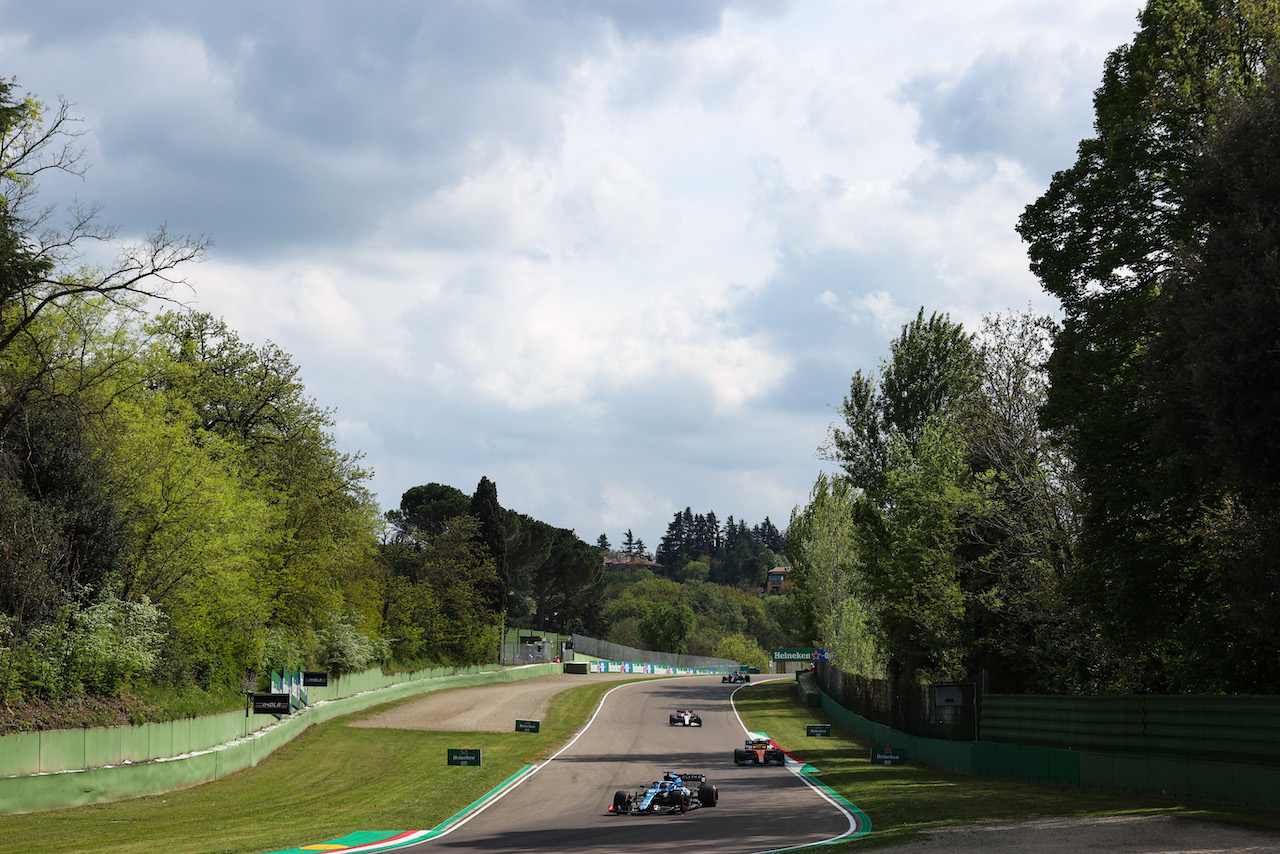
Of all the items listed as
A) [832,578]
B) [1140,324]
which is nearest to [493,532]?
[832,578]

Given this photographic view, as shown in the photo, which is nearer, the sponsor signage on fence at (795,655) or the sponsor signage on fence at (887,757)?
the sponsor signage on fence at (887,757)

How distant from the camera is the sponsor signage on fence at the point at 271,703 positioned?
38.3 metres

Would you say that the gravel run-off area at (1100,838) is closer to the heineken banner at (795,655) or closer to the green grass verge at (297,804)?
the green grass verge at (297,804)

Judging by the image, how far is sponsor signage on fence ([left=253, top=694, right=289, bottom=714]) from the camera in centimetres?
3834

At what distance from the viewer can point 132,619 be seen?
31.3 meters

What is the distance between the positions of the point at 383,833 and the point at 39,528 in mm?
14635

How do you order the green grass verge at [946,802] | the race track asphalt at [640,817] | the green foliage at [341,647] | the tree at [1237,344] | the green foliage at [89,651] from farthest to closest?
1. the green foliage at [341,647]
2. the green foliage at [89,651]
3. the race track asphalt at [640,817]
4. the green grass verge at [946,802]
5. the tree at [1237,344]

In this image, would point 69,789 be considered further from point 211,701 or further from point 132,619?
point 211,701

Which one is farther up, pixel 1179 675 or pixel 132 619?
pixel 132 619

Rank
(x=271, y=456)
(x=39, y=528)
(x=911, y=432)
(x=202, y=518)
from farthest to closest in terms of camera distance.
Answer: (x=911, y=432)
(x=271, y=456)
(x=202, y=518)
(x=39, y=528)

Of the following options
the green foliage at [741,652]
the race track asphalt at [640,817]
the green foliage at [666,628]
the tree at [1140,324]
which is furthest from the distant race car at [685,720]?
the green foliage at [741,652]

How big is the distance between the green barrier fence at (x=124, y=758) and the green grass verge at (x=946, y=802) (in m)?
18.2

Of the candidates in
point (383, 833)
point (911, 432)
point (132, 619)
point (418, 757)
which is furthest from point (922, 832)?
point (911, 432)

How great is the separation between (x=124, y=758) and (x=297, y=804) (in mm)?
5193
